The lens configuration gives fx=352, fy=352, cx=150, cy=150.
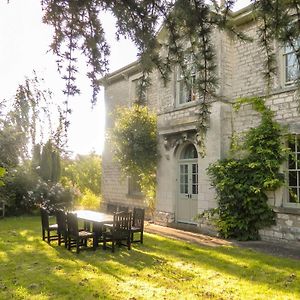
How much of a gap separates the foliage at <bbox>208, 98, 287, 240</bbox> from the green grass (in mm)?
1508

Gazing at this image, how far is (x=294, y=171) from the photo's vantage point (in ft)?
31.4

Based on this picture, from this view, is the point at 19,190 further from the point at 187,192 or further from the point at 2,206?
the point at 187,192

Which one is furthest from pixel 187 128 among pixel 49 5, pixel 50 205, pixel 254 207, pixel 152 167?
pixel 49 5

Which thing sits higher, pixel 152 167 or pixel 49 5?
pixel 49 5

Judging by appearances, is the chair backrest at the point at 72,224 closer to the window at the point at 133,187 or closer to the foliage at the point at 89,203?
the window at the point at 133,187

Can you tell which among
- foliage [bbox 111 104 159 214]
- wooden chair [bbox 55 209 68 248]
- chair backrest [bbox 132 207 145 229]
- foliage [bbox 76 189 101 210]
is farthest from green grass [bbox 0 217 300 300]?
foliage [bbox 76 189 101 210]

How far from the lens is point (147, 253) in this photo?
797 cm

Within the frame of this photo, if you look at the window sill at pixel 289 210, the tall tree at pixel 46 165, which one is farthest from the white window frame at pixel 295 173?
the tall tree at pixel 46 165

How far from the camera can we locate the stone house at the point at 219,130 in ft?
31.2

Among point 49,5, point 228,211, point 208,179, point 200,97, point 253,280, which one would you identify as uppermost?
point 49,5

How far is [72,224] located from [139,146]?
532 cm

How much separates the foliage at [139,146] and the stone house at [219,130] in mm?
393

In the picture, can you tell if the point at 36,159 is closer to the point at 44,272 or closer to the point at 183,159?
the point at 183,159

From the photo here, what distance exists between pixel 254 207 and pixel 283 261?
2.59 meters
